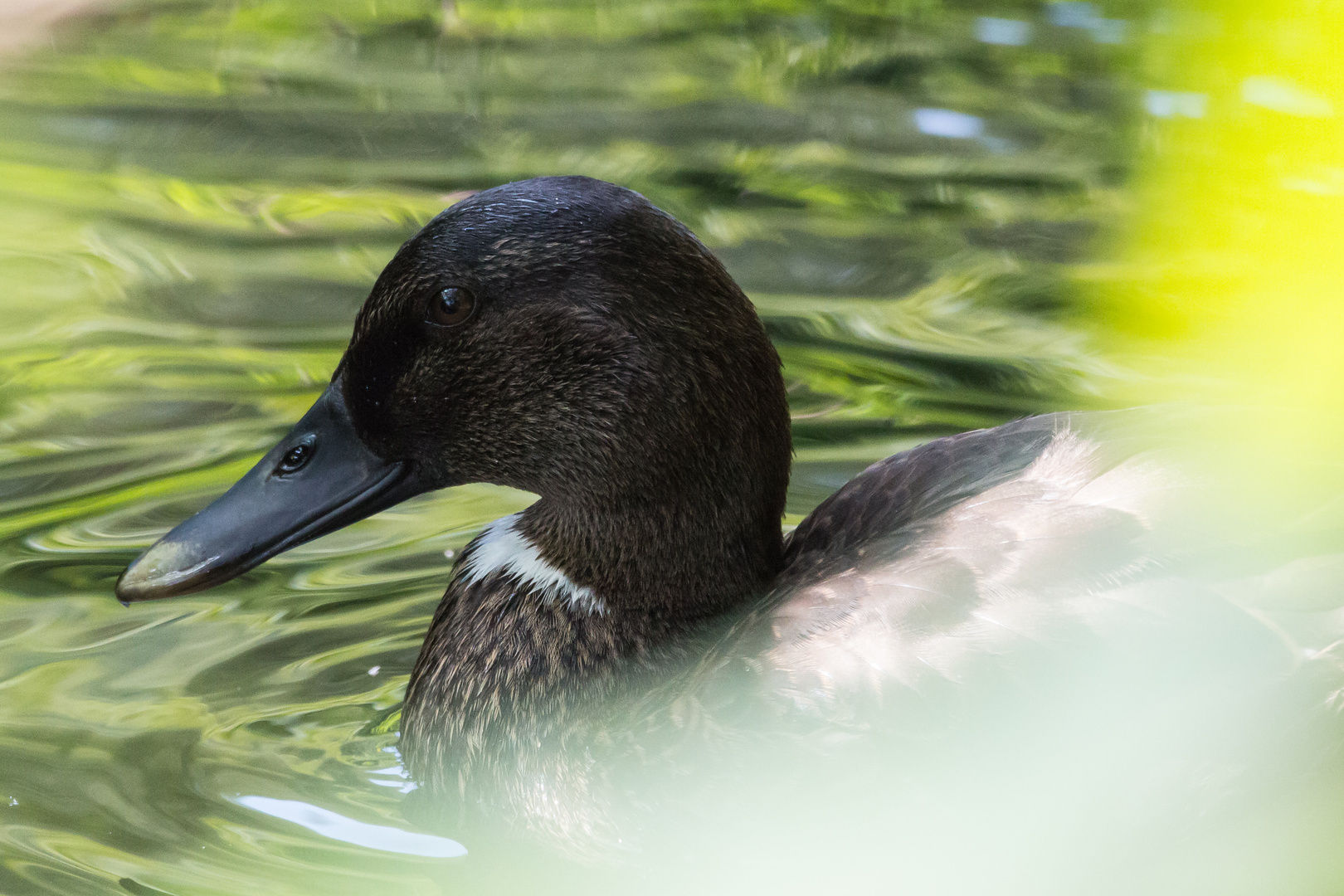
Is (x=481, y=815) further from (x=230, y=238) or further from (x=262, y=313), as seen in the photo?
(x=230, y=238)

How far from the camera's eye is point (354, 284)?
5.59m

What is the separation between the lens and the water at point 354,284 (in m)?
2.91

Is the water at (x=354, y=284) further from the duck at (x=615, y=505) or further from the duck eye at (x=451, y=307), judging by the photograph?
the duck eye at (x=451, y=307)

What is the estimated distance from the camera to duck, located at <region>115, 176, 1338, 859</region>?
2.63 m

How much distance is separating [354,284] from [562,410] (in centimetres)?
290

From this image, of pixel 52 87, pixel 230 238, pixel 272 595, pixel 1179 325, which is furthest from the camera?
pixel 52 87

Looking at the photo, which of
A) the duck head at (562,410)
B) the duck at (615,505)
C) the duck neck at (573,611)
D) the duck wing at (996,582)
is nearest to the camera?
the duck wing at (996,582)

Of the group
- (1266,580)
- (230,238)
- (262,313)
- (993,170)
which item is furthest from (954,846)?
(993,170)

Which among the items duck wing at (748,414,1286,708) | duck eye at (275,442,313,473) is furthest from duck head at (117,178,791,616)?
duck wing at (748,414,1286,708)

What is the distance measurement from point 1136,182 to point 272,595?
3348mm

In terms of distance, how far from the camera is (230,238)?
5988 mm

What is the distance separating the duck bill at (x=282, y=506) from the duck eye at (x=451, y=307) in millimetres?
251

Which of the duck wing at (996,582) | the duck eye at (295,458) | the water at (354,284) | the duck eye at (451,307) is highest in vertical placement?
the duck eye at (451,307)

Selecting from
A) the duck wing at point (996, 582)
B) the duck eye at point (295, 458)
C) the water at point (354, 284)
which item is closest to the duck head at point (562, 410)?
the duck eye at point (295, 458)
